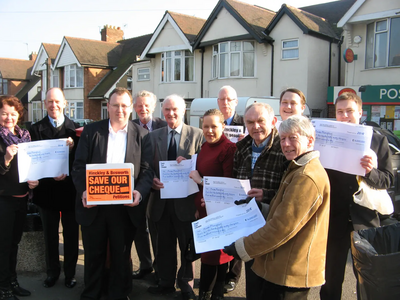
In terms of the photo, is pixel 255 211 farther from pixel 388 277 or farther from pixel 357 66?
pixel 357 66

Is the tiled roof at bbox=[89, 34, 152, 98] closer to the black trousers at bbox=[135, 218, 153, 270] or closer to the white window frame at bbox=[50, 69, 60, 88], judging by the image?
the white window frame at bbox=[50, 69, 60, 88]

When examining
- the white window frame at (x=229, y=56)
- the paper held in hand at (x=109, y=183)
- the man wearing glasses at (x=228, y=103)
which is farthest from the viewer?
the white window frame at (x=229, y=56)

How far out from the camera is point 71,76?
3462 centimetres

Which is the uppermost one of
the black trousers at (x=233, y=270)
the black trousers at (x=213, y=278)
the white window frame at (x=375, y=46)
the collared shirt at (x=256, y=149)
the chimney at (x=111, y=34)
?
the chimney at (x=111, y=34)

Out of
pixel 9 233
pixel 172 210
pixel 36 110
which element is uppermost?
pixel 36 110

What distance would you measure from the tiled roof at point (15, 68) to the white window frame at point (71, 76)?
18972mm

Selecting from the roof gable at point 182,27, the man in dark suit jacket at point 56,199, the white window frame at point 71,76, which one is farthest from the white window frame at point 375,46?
the white window frame at point 71,76

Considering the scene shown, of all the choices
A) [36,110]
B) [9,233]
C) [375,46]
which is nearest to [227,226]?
[9,233]

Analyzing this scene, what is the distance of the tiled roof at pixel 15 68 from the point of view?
1945 inches

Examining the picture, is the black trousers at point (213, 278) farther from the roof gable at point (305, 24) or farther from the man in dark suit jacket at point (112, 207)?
the roof gable at point (305, 24)

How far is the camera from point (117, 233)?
386cm

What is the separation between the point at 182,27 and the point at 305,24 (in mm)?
8790

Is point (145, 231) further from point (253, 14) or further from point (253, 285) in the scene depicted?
point (253, 14)

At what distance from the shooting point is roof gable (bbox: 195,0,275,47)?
64.1ft
